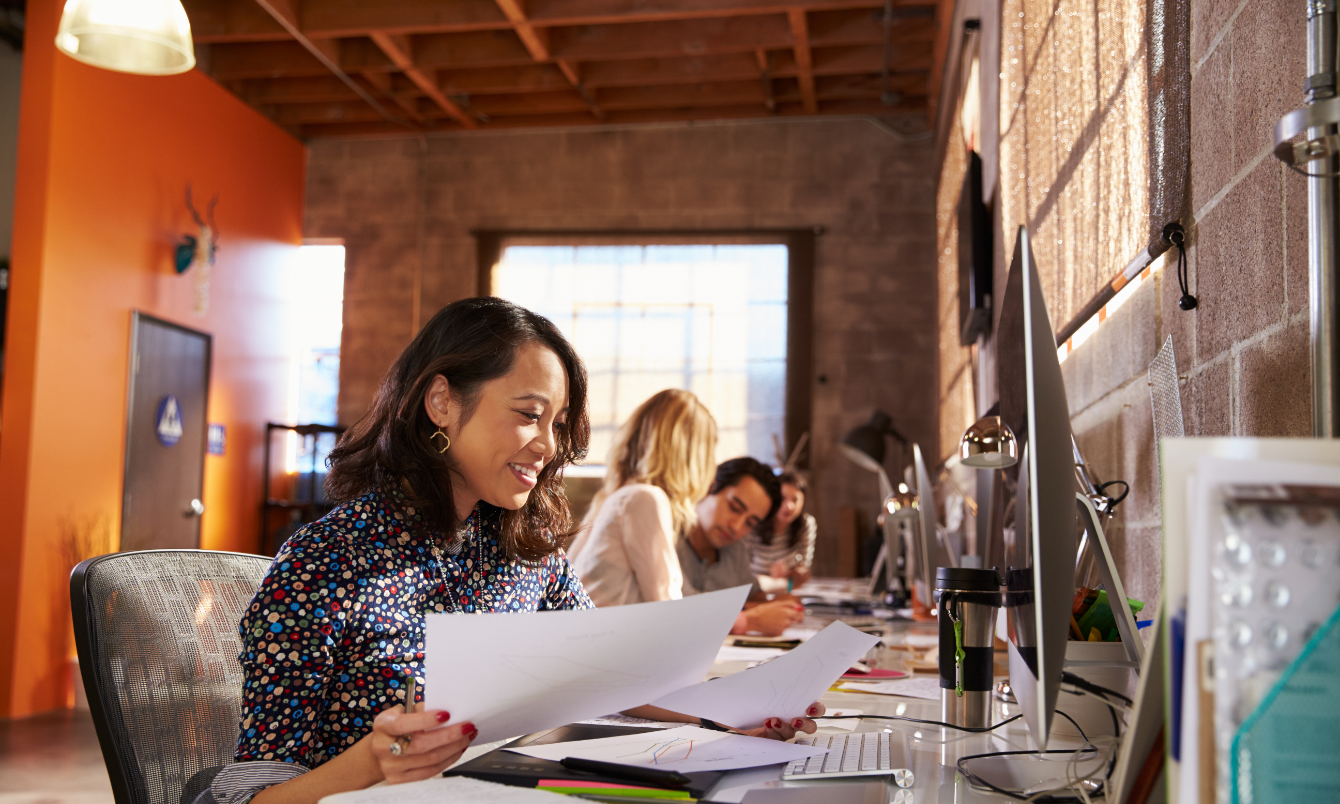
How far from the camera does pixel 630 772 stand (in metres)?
0.87

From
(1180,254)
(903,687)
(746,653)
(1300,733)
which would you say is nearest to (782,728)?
(903,687)

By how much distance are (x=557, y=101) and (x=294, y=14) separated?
6.33 feet

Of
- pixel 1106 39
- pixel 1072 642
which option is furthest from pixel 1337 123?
pixel 1106 39

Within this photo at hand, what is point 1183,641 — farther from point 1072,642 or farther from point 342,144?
point 342,144

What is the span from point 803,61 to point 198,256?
3.82 meters

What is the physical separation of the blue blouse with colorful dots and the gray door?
15.9 ft

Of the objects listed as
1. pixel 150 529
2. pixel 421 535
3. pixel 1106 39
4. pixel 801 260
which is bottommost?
pixel 150 529

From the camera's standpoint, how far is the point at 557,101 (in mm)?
7094

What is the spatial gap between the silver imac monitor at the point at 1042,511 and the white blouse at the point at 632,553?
1828 mm

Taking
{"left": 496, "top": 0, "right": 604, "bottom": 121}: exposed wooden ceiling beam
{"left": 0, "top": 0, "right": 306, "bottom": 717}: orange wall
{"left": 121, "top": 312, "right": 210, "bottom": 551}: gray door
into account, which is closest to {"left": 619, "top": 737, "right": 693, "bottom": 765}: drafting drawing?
{"left": 0, "top": 0, "right": 306, "bottom": 717}: orange wall

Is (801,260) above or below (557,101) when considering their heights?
below

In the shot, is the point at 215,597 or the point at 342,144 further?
the point at 342,144

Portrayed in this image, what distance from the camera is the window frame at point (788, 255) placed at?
22.6ft

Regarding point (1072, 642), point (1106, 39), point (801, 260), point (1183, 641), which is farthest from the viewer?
point (801, 260)
